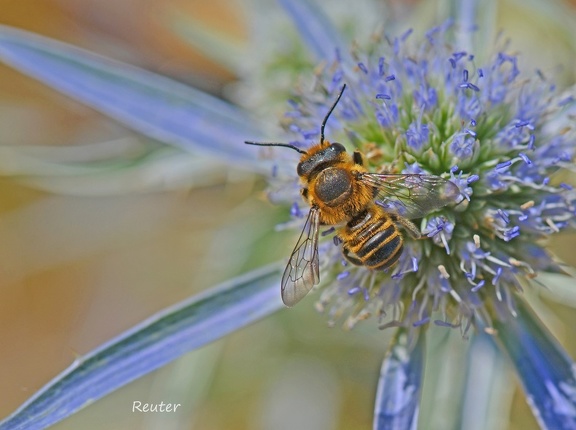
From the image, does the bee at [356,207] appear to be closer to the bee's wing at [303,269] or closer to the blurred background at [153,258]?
the bee's wing at [303,269]

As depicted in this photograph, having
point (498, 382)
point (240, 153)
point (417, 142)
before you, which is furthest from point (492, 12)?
point (498, 382)

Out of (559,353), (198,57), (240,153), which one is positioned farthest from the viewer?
(198,57)

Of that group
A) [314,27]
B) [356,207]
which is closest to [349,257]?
[356,207]

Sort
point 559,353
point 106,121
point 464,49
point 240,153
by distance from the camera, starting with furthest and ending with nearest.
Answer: point 106,121 < point 240,153 < point 464,49 < point 559,353

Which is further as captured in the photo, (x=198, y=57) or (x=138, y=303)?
(x=198, y=57)

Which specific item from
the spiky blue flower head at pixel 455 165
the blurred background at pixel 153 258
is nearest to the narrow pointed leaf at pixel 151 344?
the spiky blue flower head at pixel 455 165

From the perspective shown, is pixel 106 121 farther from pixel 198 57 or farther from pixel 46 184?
pixel 198 57

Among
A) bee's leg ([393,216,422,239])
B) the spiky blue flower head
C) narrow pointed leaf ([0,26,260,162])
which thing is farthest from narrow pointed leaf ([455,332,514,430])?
narrow pointed leaf ([0,26,260,162])

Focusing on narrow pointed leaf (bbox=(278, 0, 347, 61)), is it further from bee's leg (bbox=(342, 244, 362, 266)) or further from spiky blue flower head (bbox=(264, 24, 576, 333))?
bee's leg (bbox=(342, 244, 362, 266))
